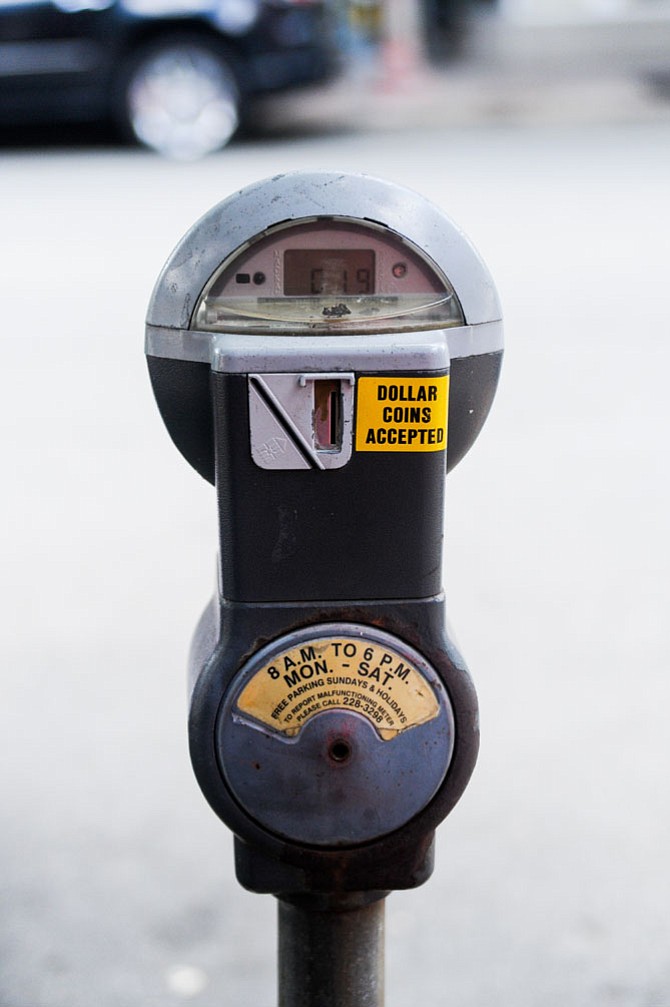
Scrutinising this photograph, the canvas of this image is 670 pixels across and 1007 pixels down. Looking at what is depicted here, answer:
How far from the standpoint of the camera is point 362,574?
4.87ft

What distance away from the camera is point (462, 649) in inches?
136

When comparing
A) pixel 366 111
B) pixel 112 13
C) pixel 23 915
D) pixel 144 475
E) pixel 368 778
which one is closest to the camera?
pixel 368 778

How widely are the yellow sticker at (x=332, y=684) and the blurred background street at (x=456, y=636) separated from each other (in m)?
1.22

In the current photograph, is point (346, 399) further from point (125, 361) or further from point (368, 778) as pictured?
point (125, 361)

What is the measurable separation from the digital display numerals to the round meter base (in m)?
0.39

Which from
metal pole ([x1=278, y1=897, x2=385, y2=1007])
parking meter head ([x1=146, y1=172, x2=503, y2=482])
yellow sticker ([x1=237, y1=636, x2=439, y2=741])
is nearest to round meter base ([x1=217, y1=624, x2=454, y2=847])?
yellow sticker ([x1=237, y1=636, x2=439, y2=741])

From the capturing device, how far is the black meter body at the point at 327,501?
4.69ft

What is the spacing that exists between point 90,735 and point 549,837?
43.9 inches

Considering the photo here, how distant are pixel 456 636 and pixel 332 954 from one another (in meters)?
0.97

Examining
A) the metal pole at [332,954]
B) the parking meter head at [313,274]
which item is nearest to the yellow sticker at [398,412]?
the parking meter head at [313,274]

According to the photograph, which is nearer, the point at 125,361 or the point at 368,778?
the point at 368,778

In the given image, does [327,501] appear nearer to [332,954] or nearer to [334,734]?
[334,734]

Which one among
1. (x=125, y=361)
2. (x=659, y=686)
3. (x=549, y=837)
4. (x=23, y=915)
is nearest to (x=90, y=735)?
(x=23, y=915)

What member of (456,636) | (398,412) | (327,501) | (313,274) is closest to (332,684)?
(327,501)
